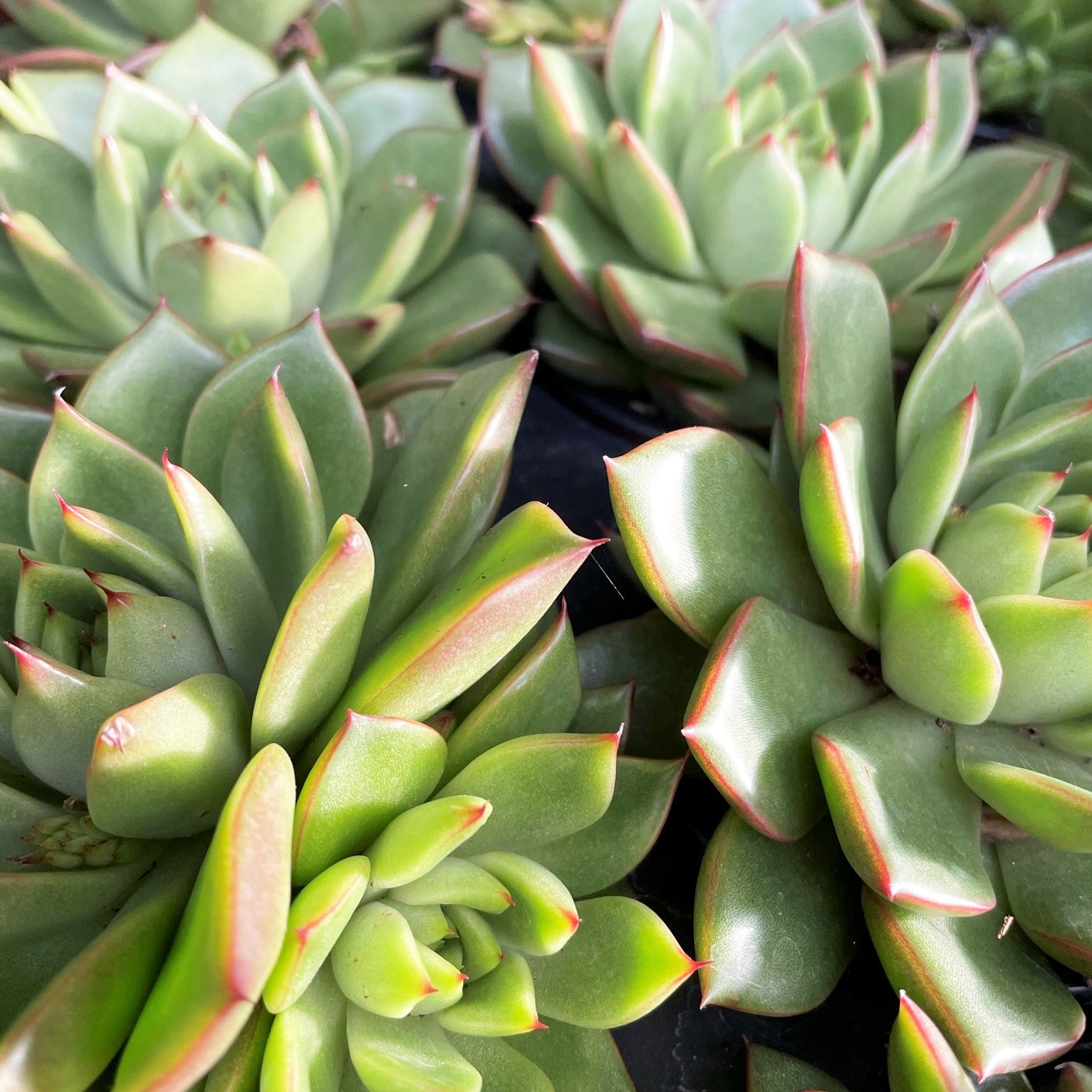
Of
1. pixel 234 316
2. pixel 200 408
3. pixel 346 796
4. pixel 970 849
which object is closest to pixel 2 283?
pixel 234 316

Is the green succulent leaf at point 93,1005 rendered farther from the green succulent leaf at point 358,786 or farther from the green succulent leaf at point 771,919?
the green succulent leaf at point 771,919

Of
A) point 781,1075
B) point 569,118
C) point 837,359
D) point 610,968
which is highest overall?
point 569,118

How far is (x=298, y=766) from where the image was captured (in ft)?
2.00

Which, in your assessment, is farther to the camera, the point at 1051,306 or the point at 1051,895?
the point at 1051,306

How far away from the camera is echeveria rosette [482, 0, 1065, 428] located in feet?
2.96

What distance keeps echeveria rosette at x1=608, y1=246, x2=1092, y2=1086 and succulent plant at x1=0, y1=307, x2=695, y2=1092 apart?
7 cm

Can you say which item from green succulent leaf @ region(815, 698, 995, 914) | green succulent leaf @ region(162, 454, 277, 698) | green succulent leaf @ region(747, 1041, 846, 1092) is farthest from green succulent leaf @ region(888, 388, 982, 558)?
green succulent leaf @ region(162, 454, 277, 698)

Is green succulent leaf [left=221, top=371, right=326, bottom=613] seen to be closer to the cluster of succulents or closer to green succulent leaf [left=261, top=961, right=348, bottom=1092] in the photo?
the cluster of succulents

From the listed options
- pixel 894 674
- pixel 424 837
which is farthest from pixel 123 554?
pixel 894 674

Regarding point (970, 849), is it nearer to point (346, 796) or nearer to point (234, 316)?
point (346, 796)

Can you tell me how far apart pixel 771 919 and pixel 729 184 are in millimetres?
627

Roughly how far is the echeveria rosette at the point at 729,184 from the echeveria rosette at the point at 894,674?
Result: 199mm

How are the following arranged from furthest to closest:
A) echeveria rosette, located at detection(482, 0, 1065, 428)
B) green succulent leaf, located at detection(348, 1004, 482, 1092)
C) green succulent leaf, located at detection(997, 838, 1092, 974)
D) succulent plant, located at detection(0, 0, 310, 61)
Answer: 1. succulent plant, located at detection(0, 0, 310, 61)
2. echeveria rosette, located at detection(482, 0, 1065, 428)
3. green succulent leaf, located at detection(997, 838, 1092, 974)
4. green succulent leaf, located at detection(348, 1004, 482, 1092)

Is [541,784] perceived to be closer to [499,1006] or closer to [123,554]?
[499,1006]
